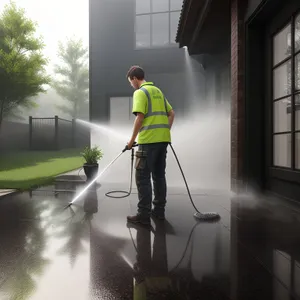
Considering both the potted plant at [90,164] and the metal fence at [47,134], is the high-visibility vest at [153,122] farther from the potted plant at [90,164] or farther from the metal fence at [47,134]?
the metal fence at [47,134]

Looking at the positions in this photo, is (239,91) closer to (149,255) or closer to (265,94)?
(265,94)

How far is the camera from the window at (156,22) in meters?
9.19

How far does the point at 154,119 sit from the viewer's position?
10.4 ft

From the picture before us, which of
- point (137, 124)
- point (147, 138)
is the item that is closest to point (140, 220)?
point (147, 138)

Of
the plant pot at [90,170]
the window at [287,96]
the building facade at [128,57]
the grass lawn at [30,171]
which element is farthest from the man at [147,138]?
the building facade at [128,57]

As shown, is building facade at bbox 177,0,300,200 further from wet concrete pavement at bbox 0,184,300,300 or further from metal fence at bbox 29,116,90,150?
metal fence at bbox 29,116,90,150

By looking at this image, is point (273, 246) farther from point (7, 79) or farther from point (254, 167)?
point (7, 79)

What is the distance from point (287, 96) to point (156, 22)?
6.37m

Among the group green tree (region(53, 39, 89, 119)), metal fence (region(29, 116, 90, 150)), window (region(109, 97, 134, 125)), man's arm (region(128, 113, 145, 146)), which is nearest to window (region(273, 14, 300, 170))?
man's arm (region(128, 113, 145, 146))

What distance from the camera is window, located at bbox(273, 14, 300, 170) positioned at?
3.97 metres

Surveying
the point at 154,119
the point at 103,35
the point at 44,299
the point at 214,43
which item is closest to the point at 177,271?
the point at 44,299

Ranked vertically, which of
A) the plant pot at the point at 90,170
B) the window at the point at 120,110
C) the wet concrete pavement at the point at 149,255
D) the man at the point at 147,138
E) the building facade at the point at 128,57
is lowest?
the wet concrete pavement at the point at 149,255

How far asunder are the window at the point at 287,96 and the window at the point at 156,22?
5.24 metres

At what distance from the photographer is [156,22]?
30.5ft
